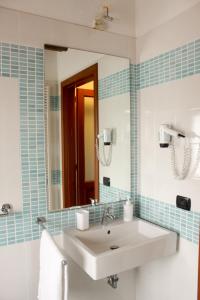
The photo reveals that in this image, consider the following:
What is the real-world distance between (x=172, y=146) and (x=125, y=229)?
0.69 m

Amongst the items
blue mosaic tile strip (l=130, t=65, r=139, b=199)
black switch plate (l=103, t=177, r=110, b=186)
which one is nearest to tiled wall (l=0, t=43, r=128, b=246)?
black switch plate (l=103, t=177, r=110, b=186)

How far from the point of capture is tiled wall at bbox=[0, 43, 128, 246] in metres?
1.63

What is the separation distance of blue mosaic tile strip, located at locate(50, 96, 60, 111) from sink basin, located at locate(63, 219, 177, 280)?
32.4 inches

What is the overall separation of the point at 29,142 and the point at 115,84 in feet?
2.74

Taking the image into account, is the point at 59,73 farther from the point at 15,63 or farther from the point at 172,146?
the point at 172,146

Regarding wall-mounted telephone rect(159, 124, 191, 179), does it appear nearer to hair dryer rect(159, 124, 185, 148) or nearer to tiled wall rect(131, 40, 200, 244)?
hair dryer rect(159, 124, 185, 148)

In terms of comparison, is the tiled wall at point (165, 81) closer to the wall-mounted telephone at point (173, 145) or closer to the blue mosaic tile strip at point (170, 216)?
the blue mosaic tile strip at point (170, 216)

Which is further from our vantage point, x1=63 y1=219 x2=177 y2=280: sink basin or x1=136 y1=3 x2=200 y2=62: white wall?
x1=136 y1=3 x2=200 y2=62: white wall

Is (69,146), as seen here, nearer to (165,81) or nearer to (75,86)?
(75,86)

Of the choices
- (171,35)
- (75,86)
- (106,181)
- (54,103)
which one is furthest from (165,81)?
(106,181)

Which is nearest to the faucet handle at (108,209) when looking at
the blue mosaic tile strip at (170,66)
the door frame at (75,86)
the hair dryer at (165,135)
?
the door frame at (75,86)

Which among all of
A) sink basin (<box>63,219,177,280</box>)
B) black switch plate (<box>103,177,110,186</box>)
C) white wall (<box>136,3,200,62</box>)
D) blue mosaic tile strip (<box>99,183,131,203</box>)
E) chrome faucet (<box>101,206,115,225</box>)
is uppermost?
white wall (<box>136,3,200,62</box>)

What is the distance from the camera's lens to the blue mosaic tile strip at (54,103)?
1772mm

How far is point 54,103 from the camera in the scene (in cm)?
179
